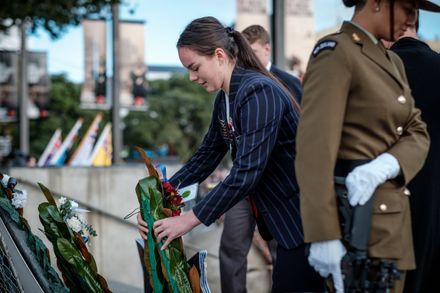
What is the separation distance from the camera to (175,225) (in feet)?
10.8

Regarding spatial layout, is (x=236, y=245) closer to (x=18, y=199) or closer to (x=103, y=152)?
(x=18, y=199)

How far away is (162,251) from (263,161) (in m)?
0.61

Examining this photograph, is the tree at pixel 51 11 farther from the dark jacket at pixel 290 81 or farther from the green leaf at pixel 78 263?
the green leaf at pixel 78 263

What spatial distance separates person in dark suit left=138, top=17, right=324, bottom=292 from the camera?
3205 mm

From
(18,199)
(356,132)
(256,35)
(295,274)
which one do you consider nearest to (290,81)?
(256,35)

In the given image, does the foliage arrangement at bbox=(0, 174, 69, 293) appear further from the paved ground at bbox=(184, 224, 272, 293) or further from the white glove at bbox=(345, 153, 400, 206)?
the paved ground at bbox=(184, 224, 272, 293)

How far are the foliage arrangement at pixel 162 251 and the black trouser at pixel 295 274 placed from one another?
16.8 inches

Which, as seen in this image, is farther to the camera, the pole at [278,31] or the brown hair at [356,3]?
the pole at [278,31]

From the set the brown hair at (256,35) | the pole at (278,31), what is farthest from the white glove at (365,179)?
the pole at (278,31)

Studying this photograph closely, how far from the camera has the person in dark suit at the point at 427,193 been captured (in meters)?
2.81

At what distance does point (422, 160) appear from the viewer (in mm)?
2645

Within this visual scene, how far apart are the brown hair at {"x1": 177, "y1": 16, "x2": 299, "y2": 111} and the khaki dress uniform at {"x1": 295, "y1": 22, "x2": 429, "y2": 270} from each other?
2.71 feet

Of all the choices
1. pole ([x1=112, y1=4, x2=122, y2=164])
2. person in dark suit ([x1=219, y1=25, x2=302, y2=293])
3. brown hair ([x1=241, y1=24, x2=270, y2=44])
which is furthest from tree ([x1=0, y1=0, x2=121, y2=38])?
person in dark suit ([x1=219, y1=25, x2=302, y2=293])

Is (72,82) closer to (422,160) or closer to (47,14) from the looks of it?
(47,14)
